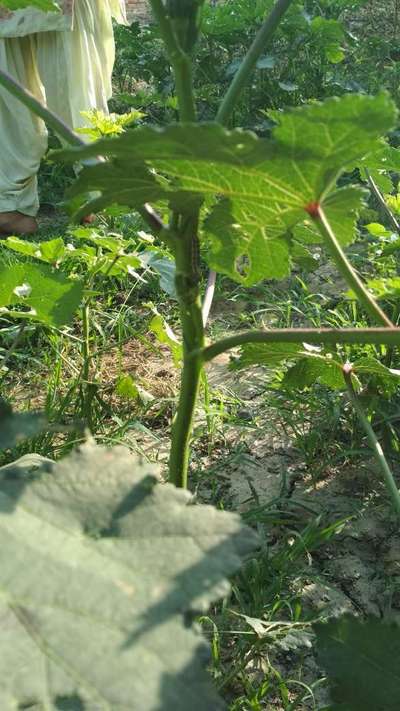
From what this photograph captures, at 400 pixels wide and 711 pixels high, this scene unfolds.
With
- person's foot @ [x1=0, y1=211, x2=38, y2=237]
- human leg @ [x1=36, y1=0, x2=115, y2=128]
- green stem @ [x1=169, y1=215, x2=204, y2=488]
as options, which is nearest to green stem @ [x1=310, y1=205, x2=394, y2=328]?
green stem @ [x1=169, y1=215, x2=204, y2=488]

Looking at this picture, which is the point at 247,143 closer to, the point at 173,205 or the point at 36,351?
the point at 173,205

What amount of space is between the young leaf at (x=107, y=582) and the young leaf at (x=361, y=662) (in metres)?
0.33

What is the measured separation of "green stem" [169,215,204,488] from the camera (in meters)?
0.92

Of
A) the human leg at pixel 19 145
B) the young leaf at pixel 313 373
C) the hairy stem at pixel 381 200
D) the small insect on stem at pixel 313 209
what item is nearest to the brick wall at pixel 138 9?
the human leg at pixel 19 145

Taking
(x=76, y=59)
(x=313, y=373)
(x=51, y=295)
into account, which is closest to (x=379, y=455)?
(x=313, y=373)

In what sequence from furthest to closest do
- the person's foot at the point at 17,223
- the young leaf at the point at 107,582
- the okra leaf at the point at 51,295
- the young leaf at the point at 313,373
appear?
the person's foot at the point at 17,223
the young leaf at the point at 313,373
the okra leaf at the point at 51,295
the young leaf at the point at 107,582

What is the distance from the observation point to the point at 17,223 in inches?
158

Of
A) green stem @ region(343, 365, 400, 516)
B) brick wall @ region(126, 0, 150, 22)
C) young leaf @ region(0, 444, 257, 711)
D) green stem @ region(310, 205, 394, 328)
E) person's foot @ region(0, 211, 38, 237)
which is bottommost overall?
person's foot @ region(0, 211, 38, 237)

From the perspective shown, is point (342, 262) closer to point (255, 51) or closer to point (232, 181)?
point (232, 181)

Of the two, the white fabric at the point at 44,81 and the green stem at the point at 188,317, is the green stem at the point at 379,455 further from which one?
the white fabric at the point at 44,81

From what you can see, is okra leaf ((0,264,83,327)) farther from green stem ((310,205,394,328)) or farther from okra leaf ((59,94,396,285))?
green stem ((310,205,394,328))

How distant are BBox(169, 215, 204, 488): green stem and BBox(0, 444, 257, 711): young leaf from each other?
309 millimetres

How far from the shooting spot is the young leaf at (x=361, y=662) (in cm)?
82

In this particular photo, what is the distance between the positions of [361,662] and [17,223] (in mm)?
3472
